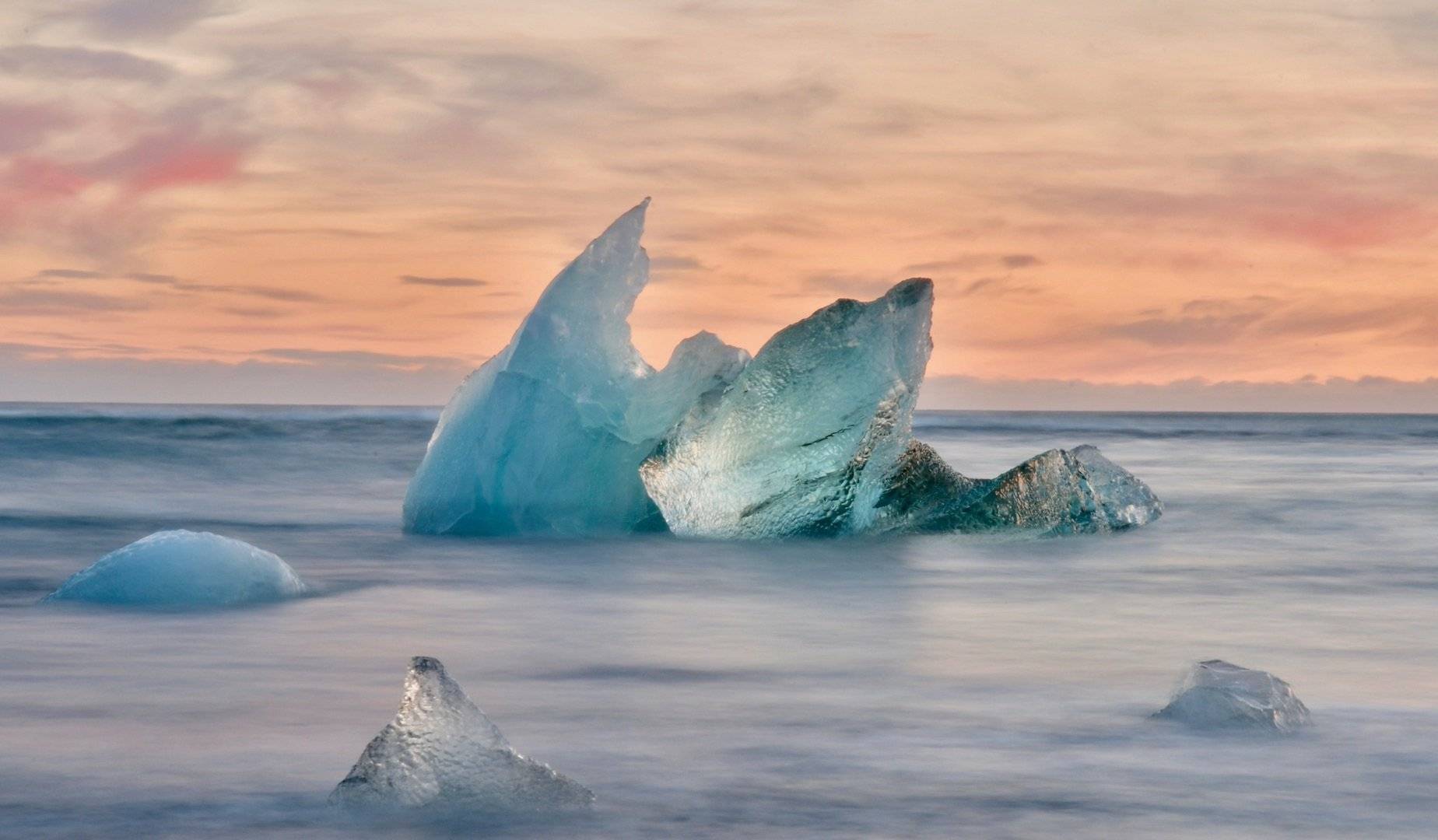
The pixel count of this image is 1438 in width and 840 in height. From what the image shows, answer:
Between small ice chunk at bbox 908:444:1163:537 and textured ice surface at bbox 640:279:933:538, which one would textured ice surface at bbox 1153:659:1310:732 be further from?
small ice chunk at bbox 908:444:1163:537

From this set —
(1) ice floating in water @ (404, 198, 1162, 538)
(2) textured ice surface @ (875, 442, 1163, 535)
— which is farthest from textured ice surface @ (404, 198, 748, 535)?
(2) textured ice surface @ (875, 442, 1163, 535)

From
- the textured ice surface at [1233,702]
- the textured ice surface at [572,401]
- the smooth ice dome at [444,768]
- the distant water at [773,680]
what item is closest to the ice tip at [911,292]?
the textured ice surface at [572,401]

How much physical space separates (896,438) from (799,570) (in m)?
1.27

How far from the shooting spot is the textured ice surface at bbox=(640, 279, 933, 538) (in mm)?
8664

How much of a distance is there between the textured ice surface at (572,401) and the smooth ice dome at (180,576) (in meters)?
2.41

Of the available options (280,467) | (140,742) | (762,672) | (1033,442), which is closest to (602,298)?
(762,672)

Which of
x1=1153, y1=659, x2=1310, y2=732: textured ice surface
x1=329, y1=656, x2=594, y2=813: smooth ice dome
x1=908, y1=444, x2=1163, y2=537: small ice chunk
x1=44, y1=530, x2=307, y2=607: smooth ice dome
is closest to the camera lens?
x1=329, y1=656, x2=594, y2=813: smooth ice dome

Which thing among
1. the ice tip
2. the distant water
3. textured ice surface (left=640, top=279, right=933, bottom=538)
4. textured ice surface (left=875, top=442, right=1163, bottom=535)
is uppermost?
the ice tip

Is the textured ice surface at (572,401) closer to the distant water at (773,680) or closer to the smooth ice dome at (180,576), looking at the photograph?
the distant water at (773,680)

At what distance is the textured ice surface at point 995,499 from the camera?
31.8ft

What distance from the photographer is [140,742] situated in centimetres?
405

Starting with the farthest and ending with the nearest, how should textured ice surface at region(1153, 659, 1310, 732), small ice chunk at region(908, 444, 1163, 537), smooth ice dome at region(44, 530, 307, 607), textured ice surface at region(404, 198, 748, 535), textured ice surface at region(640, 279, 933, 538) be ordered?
1. small ice chunk at region(908, 444, 1163, 537)
2. textured ice surface at region(404, 198, 748, 535)
3. textured ice surface at region(640, 279, 933, 538)
4. smooth ice dome at region(44, 530, 307, 607)
5. textured ice surface at region(1153, 659, 1310, 732)

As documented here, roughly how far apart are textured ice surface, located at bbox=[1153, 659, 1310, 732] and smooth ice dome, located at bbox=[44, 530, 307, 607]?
417 centimetres

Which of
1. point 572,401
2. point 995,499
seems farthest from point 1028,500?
point 572,401
